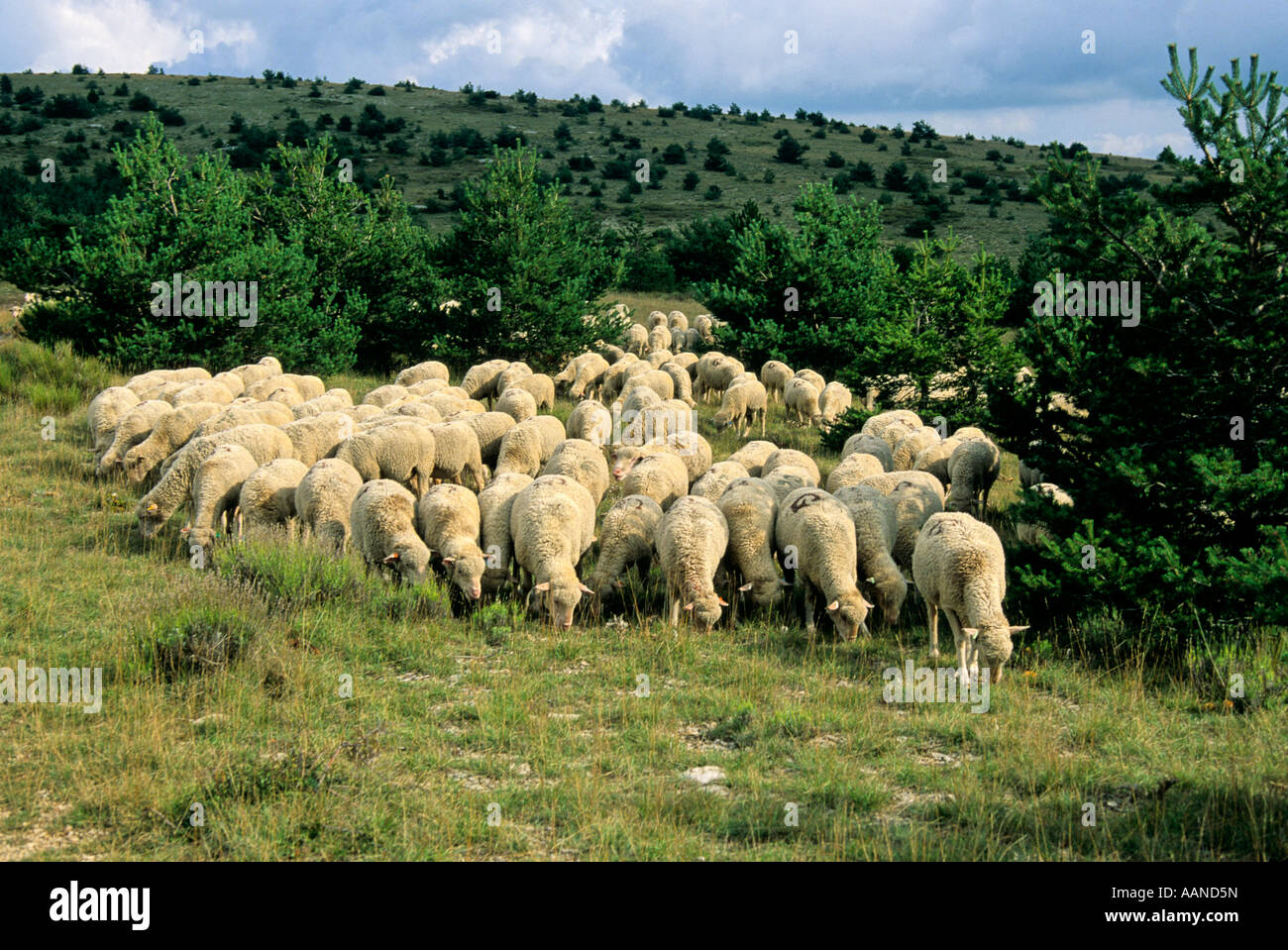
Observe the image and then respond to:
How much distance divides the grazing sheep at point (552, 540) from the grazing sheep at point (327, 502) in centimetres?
203

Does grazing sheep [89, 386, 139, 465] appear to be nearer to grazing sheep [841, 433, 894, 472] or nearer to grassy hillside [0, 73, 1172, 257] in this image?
grazing sheep [841, 433, 894, 472]

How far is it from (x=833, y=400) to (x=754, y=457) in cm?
698

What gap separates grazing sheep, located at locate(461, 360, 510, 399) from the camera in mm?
20859

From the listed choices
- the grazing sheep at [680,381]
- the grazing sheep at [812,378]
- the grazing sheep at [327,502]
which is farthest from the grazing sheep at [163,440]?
the grazing sheep at [812,378]

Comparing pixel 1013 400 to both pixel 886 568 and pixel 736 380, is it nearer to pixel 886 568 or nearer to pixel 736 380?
pixel 886 568

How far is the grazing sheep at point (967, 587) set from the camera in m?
8.48

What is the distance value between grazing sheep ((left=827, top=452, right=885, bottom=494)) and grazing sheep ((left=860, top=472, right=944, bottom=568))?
346 mm

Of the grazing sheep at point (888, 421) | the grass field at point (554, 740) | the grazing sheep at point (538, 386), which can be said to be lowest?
the grass field at point (554, 740)

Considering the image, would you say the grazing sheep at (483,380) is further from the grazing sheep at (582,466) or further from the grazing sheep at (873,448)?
the grazing sheep at (873,448)

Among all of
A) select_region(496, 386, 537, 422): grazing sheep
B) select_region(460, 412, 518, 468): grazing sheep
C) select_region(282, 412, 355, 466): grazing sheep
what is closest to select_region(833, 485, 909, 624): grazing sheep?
select_region(460, 412, 518, 468): grazing sheep

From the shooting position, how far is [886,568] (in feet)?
33.6

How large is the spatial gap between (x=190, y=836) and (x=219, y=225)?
18.0 meters

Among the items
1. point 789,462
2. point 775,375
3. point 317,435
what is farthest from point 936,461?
point 775,375

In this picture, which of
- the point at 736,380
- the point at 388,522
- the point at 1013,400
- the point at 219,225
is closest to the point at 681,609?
the point at 388,522
